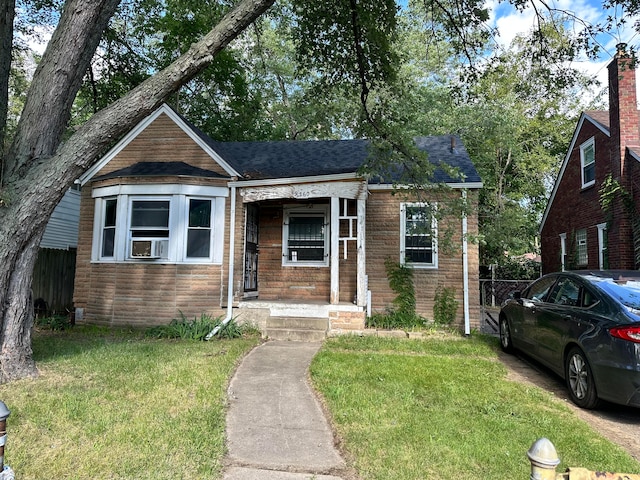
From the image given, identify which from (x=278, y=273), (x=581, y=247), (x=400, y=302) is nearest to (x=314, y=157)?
(x=278, y=273)

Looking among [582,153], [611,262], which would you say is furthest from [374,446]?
[582,153]

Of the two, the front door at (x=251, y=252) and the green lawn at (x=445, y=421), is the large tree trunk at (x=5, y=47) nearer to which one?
the front door at (x=251, y=252)

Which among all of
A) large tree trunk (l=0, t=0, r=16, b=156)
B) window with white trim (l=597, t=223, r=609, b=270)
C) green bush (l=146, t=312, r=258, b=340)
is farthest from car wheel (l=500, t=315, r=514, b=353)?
large tree trunk (l=0, t=0, r=16, b=156)

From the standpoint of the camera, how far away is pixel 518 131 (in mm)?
21609

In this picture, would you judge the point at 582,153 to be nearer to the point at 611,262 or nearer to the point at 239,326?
the point at 611,262

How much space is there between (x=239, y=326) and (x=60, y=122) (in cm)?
507

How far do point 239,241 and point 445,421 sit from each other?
254 inches

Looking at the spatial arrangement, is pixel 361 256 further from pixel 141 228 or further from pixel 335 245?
pixel 141 228

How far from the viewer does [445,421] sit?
3.92 metres

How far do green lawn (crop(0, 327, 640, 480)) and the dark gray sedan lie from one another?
47cm

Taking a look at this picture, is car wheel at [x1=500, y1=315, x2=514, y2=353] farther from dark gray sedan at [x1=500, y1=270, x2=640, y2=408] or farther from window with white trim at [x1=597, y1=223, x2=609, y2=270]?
window with white trim at [x1=597, y1=223, x2=609, y2=270]

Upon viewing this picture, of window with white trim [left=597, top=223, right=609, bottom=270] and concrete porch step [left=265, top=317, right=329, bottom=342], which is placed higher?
window with white trim [left=597, top=223, right=609, bottom=270]

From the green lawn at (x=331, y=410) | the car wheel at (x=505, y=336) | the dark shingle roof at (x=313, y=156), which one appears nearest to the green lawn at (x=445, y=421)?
the green lawn at (x=331, y=410)

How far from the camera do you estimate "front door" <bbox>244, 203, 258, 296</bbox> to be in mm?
9938
